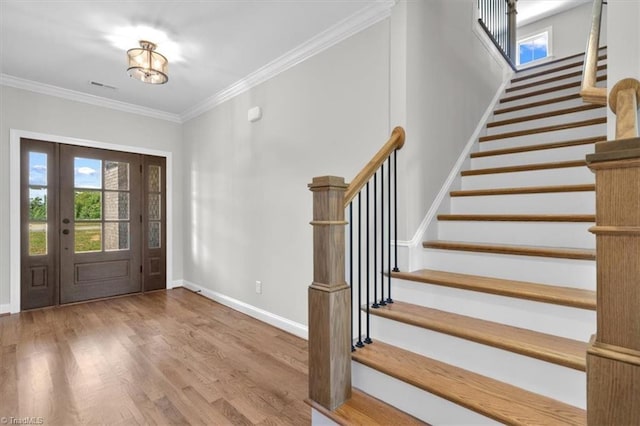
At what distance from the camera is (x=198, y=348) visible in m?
2.67

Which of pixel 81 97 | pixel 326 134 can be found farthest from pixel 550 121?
pixel 81 97

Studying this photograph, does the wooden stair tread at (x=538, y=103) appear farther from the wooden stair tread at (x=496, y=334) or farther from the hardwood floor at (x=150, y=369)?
the hardwood floor at (x=150, y=369)

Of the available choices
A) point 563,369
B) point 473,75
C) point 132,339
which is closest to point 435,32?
point 473,75

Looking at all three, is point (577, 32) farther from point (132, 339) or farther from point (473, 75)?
point (132, 339)

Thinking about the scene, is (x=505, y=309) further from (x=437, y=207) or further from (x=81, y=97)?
(x=81, y=97)

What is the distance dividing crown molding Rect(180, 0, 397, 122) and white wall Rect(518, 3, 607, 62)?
4.44m

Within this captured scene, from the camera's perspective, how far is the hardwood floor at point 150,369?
1.83 metres

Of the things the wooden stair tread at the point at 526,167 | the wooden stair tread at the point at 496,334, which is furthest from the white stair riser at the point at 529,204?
the wooden stair tread at the point at 496,334

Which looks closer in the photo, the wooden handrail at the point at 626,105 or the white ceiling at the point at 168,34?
the wooden handrail at the point at 626,105

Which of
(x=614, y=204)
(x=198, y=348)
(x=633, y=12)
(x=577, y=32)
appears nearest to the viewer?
(x=614, y=204)

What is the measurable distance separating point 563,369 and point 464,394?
0.39m

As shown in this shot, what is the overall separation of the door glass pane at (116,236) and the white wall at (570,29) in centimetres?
701

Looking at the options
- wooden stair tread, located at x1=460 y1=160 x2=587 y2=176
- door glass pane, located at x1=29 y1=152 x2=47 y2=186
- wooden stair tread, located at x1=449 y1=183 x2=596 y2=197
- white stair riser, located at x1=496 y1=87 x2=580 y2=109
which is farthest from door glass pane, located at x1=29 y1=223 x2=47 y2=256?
white stair riser, located at x1=496 y1=87 x2=580 y2=109

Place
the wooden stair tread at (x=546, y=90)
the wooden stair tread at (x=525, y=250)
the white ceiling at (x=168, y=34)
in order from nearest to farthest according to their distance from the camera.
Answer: the wooden stair tread at (x=525, y=250)
the white ceiling at (x=168, y=34)
the wooden stair tread at (x=546, y=90)
